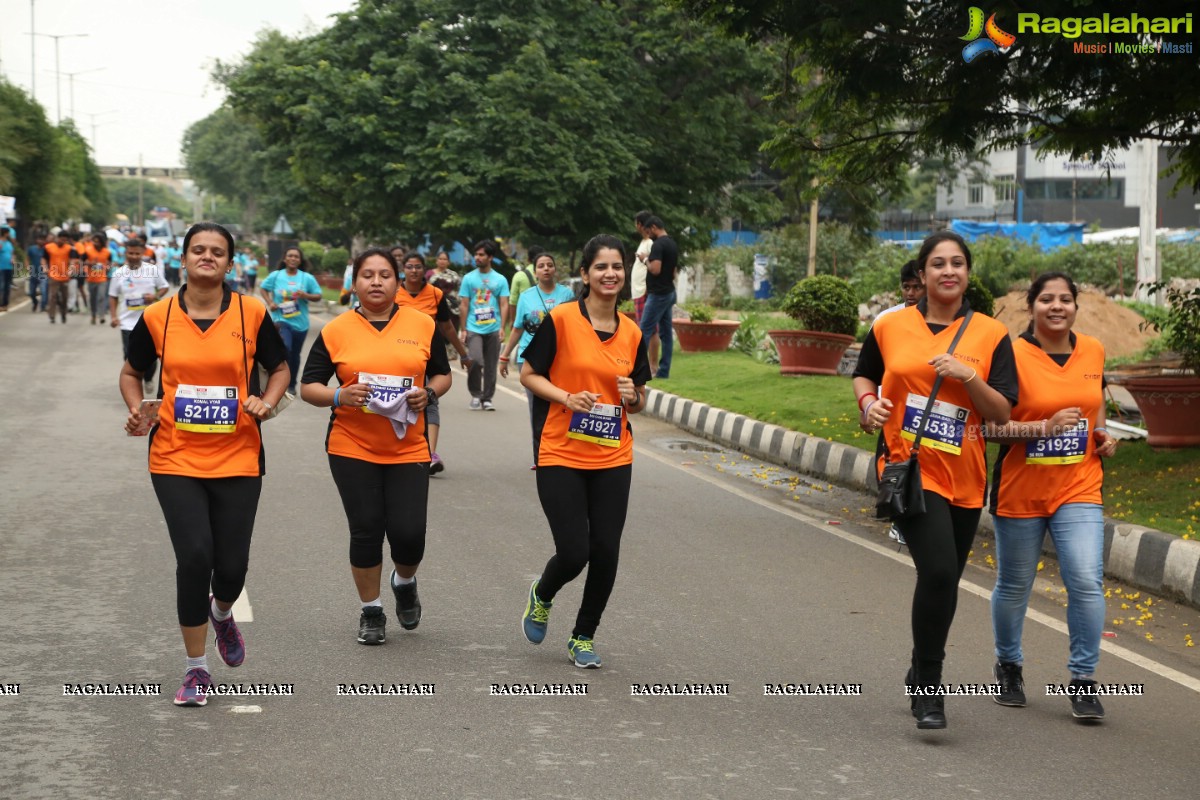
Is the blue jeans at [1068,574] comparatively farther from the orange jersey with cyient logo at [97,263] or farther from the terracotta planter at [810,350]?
the orange jersey with cyient logo at [97,263]

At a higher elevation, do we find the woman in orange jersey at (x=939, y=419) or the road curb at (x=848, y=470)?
the woman in orange jersey at (x=939, y=419)

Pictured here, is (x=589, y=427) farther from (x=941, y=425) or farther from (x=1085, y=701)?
(x=1085, y=701)

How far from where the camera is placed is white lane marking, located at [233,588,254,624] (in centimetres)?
655

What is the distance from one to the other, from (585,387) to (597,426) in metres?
0.18

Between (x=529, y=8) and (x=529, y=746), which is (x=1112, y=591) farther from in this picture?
(x=529, y=8)

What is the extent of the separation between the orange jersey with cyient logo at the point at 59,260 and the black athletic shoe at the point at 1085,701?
1006 inches

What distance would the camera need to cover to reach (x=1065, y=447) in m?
5.45

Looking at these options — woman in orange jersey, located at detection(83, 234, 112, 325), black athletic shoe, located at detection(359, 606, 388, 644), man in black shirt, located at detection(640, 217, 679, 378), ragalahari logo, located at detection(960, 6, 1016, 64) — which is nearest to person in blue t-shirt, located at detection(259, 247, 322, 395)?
man in black shirt, located at detection(640, 217, 679, 378)

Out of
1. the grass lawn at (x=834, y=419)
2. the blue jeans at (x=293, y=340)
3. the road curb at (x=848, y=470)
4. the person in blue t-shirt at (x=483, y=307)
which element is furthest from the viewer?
the person in blue t-shirt at (x=483, y=307)

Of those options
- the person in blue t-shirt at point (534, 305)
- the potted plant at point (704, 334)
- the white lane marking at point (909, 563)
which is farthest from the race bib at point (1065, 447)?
the potted plant at point (704, 334)

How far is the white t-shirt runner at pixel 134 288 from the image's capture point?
1468 centimetres

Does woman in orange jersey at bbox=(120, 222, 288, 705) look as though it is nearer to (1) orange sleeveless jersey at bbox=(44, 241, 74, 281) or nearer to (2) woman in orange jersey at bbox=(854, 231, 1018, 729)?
(2) woman in orange jersey at bbox=(854, 231, 1018, 729)

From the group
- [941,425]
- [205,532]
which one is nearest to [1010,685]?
[941,425]

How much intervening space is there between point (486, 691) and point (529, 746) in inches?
26.9
